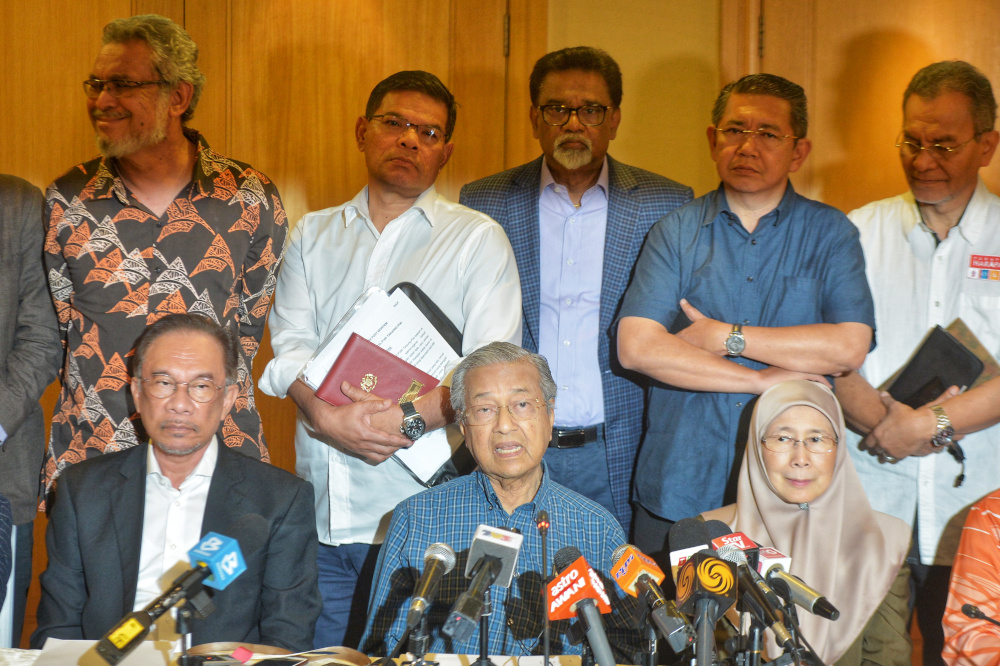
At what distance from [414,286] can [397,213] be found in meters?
0.40

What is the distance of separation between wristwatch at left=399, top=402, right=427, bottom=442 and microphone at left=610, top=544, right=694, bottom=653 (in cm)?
108

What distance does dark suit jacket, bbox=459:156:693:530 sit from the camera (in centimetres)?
322

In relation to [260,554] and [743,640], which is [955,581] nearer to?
[743,640]

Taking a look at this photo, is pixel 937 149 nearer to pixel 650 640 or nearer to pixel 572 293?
pixel 572 293

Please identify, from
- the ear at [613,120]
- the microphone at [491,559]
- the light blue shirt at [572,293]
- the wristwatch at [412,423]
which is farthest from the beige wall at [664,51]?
the microphone at [491,559]

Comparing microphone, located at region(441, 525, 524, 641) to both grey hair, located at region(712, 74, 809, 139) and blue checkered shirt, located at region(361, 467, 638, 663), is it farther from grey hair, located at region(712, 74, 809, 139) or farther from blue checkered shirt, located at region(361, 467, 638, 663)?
grey hair, located at region(712, 74, 809, 139)

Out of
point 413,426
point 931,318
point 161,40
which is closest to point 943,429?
point 931,318

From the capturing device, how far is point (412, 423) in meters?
2.76

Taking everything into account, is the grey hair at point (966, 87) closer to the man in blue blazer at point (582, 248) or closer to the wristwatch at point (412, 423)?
the man in blue blazer at point (582, 248)

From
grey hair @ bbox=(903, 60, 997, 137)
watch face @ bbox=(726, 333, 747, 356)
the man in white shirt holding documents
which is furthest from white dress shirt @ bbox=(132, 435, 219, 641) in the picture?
grey hair @ bbox=(903, 60, 997, 137)

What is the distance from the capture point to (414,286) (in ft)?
9.59

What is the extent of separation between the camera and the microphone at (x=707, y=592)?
5.09ft

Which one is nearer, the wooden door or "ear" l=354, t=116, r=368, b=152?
"ear" l=354, t=116, r=368, b=152

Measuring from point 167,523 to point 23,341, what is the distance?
905 mm
